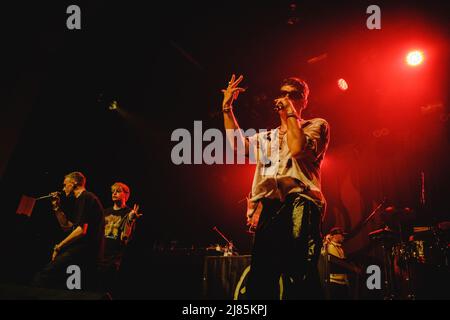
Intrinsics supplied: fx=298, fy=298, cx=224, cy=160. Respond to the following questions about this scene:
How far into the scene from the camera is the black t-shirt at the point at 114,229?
4.91 m

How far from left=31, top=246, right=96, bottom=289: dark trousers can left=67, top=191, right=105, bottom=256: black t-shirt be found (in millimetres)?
69

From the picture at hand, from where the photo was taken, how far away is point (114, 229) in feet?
16.6

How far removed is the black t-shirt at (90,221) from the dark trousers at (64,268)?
69 mm

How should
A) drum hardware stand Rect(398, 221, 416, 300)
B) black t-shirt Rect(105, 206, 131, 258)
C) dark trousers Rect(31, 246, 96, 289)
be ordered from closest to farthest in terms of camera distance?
1. dark trousers Rect(31, 246, 96, 289)
2. black t-shirt Rect(105, 206, 131, 258)
3. drum hardware stand Rect(398, 221, 416, 300)

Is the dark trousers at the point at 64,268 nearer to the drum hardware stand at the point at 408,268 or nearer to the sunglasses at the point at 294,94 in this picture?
the sunglasses at the point at 294,94

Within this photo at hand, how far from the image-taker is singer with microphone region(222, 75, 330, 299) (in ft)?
5.47

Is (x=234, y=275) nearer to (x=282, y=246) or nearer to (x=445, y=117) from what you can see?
(x=282, y=246)

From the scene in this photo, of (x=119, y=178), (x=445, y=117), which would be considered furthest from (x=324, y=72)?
(x=119, y=178)

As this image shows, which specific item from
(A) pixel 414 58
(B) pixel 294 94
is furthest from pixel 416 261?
(B) pixel 294 94

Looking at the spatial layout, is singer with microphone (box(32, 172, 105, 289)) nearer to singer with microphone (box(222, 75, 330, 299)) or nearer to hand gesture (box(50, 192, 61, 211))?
hand gesture (box(50, 192, 61, 211))

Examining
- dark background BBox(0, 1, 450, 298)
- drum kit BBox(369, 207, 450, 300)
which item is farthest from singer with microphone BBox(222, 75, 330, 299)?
drum kit BBox(369, 207, 450, 300)

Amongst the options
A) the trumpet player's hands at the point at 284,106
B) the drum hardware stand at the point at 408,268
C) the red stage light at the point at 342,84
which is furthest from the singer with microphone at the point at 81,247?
the red stage light at the point at 342,84

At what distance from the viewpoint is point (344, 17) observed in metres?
5.42

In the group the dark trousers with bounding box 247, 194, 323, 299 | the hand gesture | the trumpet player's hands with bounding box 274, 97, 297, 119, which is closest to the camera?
the dark trousers with bounding box 247, 194, 323, 299
